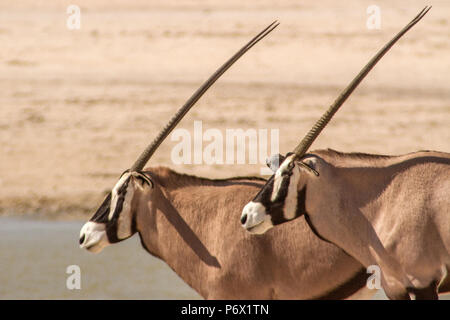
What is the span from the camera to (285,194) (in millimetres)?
7555

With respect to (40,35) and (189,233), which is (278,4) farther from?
(189,233)

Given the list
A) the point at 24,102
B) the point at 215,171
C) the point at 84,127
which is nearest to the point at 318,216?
the point at 215,171

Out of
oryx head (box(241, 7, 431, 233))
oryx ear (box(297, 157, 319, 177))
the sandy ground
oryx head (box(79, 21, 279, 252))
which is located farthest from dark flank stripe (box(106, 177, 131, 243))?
the sandy ground

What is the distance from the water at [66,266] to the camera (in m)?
11.8

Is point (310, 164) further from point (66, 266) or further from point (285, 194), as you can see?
point (66, 266)

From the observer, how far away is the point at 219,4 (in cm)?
2367

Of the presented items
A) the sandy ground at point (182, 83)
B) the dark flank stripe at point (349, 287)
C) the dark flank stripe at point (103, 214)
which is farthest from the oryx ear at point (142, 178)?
the sandy ground at point (182, 83)

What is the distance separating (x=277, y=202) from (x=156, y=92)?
11.4 m

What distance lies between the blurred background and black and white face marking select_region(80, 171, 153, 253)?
3925 millimetres

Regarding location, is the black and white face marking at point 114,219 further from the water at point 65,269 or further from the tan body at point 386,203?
the water at point 65,269

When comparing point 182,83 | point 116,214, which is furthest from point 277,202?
point 182,83

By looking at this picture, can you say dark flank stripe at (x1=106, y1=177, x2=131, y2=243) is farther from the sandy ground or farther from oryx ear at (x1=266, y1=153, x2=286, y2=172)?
the sandy ground

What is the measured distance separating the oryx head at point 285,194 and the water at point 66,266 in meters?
4.06

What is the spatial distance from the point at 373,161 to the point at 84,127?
32.6 feet
